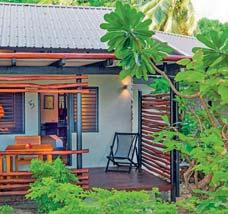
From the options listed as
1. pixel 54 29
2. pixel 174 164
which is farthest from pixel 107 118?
pixel 174 164

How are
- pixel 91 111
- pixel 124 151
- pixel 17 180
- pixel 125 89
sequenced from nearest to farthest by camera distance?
pixel 17 180 < pixel 124 151 < pixel 91 111 < pixel 125 89

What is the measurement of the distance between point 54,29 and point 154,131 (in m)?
3.46

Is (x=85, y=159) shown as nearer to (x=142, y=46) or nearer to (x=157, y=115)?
(x=157, y=115)

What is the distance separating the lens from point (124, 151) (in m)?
10.7

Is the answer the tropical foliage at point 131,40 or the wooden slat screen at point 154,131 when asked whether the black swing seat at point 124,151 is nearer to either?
the wooden slat screen at point 154,131

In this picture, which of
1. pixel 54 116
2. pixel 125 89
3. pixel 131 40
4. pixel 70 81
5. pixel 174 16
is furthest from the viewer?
pixel 174 16

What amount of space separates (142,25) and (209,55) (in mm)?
483

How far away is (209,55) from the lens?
8.73 feet

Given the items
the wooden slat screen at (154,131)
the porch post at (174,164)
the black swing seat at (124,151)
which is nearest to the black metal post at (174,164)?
the porch post at (174,164)

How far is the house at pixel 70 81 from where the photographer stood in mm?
8477

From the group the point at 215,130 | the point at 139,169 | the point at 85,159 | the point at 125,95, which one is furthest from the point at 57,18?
the point at 215,130

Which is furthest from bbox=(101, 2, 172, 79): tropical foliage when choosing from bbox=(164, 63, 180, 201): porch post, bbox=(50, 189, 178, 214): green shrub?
bbox=(164, 63, 180, 201): porch post

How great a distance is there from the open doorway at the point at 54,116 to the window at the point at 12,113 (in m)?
1.37

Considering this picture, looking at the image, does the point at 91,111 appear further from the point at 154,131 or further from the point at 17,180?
the point at 17,180
